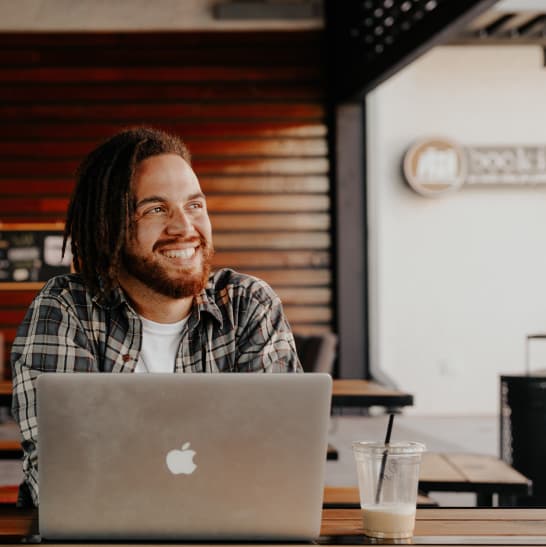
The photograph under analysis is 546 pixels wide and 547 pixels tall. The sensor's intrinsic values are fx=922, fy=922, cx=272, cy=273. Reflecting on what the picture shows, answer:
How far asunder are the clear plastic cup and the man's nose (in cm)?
76

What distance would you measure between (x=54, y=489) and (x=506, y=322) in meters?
8.22

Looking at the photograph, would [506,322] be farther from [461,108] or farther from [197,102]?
[197,102]

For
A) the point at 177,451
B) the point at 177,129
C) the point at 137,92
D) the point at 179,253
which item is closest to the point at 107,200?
the point at 179,253

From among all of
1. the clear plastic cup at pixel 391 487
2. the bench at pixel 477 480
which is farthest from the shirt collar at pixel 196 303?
the bench at pixel 477 480

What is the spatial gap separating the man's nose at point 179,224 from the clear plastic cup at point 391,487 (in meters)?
0.76

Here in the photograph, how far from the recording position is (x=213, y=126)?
753 cm

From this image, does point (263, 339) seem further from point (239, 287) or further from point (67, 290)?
point (67, 290)

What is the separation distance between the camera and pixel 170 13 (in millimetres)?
7484

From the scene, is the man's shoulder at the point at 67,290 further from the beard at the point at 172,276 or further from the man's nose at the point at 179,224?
the man's nose at the point at 179,224

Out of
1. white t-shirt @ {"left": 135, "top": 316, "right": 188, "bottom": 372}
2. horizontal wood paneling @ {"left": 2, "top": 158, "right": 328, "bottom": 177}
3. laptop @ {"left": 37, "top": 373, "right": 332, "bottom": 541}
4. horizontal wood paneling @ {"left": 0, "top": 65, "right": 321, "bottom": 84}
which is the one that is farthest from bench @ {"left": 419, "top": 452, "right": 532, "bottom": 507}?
horizontal wood paneling @ {"left": 0, "top": 65, "right": 321, "bottom": 84}

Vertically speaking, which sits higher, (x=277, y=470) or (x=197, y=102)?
(x=197, y=102)

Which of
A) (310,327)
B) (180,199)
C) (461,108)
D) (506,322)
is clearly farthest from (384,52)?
(180,199)

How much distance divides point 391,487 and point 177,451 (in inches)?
14.4

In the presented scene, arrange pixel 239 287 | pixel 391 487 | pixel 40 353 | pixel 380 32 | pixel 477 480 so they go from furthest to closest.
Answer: pixel 380 32 < pixel 477 480 < pixel 239 287 < pixel 40 353 < pixel 391 487
